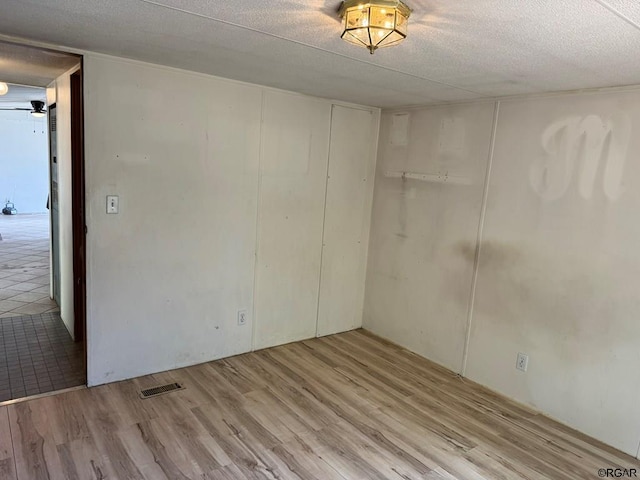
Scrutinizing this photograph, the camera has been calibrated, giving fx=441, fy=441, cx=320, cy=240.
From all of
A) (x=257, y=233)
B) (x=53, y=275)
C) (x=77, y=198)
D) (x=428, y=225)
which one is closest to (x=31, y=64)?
(x=77, y=198)

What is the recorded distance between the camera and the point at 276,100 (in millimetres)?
3375

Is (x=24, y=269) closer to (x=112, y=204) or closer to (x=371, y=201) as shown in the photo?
(x=112, y=204)

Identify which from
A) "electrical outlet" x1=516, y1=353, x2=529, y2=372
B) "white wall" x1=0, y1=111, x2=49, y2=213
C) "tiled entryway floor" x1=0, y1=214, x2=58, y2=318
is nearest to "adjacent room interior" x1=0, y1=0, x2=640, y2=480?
"electrical outlet" x1=516, y1=353, x2=529, y2=372

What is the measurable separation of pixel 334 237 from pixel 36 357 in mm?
2483

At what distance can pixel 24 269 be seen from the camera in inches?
222

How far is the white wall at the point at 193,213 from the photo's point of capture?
278cm

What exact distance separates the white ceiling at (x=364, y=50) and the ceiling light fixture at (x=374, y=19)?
2.1 inches

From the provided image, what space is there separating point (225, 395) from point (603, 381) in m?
2.33

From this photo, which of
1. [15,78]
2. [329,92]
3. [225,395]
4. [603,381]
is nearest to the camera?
[603,381]

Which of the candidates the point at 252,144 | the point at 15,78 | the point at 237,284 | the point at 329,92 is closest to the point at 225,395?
the point at 237,284

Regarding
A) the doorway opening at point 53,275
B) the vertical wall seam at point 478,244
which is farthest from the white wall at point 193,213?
the vertical wall seam at point 478,244

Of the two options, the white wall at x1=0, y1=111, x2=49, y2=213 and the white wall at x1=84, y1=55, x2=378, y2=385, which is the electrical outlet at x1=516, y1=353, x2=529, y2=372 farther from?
the white wall at x1=0, y1=111, x2=49, y2=213

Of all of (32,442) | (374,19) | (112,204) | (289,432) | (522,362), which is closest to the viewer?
(374,19)

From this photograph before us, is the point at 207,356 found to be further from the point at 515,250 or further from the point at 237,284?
the point at 515,250
